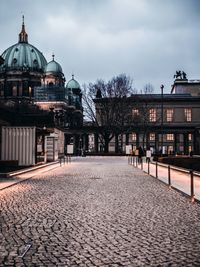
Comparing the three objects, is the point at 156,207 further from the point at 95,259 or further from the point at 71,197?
the point at 95,259

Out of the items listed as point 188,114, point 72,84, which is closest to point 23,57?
point 72,84

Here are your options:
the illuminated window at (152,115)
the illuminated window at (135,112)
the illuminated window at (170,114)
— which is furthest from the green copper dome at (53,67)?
the illuminated window at (135,112)

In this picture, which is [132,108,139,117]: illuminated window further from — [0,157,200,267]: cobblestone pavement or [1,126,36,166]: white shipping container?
[0,157,200,267]: cobblestone pavement

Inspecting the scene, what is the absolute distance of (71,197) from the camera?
46.6 ft

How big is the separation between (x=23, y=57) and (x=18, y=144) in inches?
4079

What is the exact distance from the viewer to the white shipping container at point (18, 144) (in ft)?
105

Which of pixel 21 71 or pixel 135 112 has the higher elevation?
pixel 21 71

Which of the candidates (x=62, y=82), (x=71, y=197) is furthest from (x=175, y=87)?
(x=71, y=197)

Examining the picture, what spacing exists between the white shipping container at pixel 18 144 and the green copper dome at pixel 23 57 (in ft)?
323

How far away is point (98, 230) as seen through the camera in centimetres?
851

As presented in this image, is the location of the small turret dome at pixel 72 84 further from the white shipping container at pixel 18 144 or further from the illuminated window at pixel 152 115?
the white shipping container at pixel 18 144

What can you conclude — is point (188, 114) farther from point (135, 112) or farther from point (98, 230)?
point (98, 230)

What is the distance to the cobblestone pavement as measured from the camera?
634 cm

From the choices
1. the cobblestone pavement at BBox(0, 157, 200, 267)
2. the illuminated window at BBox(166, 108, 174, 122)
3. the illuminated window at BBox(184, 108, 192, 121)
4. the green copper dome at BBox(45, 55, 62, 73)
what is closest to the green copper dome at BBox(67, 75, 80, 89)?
the green copper dome at BBox(45, 55, 62, 73)
